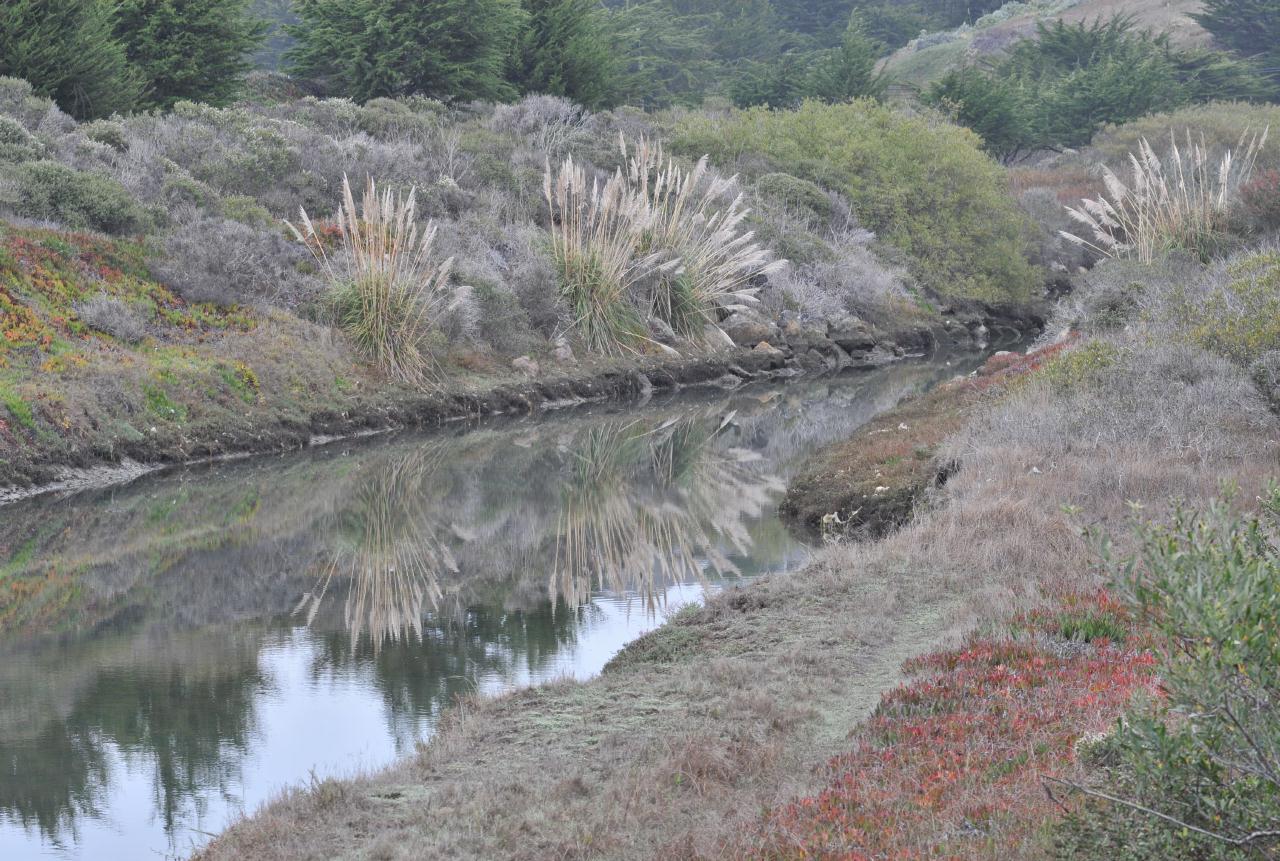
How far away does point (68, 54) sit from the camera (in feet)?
101

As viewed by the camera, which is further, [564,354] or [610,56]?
[610,56]

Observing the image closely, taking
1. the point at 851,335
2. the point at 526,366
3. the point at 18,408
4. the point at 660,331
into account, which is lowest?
the point at 851,335

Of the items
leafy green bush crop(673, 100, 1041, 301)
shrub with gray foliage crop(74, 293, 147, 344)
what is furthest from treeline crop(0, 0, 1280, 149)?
shrub with gray foliage crop(74, 293, 147, 344)

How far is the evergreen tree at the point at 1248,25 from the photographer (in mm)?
74062

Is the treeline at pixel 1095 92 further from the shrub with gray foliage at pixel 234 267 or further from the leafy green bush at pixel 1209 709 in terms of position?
the leafy green bush at pixel 1209 709

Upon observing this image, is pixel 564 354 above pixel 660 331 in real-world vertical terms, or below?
above

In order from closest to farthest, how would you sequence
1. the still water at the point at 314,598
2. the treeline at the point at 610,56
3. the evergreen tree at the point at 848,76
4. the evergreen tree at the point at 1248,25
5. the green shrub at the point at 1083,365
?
the still water at the point at 314,598, the green shrub at the point at 1083,365, the treeline at the point at 610,56, the evergreen tree at the point at 848,76, the evergreen tree at the point at 1248,25

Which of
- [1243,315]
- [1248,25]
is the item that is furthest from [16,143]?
[1248,25]

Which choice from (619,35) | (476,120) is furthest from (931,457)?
(619,35)

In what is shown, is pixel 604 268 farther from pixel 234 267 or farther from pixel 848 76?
pixel 848 76

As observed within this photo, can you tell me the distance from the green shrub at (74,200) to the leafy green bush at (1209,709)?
73.9 ft

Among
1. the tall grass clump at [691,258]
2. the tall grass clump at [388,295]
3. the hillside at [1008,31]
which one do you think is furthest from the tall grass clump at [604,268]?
the hillside at [1008,31]

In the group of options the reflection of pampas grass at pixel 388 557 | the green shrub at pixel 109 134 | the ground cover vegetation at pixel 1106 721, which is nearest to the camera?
the ground cover vegetation at pixel 1106 721

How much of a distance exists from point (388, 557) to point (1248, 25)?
74770 mm
